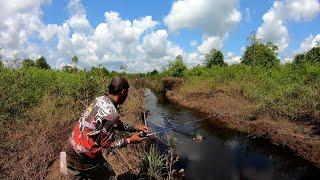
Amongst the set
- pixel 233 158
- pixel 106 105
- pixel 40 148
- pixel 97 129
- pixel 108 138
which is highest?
pixel 106 105

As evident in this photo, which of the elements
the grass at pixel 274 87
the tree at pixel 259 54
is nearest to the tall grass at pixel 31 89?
the grass at pixel 274 87

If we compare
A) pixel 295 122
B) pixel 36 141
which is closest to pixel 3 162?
pixel 36 141

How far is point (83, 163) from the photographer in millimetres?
4551

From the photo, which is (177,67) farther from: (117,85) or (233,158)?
(117,85)

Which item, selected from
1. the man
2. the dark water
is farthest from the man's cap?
the dark water

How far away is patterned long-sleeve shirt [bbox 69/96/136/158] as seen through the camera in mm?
4301

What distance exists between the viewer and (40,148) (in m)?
8.57

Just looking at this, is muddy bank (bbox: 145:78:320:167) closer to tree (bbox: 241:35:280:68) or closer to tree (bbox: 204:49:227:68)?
tree (bbox: 241:35:280:68)

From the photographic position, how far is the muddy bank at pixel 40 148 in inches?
295

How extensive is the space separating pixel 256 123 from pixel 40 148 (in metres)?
9.22

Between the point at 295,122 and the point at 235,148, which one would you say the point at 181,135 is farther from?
the point at 295,122

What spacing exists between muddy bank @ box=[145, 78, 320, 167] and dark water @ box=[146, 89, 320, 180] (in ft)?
1.09

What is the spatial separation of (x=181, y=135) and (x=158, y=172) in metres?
7.05

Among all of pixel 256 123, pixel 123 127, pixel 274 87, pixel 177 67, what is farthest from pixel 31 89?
pixel 177 67
